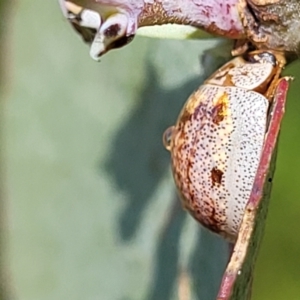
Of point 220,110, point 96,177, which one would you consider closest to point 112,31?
point 220,110

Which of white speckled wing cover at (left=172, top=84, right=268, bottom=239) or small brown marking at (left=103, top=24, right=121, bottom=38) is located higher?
small brown marking at (left=103, top=24, right=121, bottom=38)

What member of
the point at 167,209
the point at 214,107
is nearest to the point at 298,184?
the point at 167,209

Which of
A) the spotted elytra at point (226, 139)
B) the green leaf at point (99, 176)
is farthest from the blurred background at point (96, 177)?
the spotted elytra at point (226, 139)

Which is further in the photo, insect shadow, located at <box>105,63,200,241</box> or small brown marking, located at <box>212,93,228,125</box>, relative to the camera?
insect shadow, located at <box>105,63,200,241</box>

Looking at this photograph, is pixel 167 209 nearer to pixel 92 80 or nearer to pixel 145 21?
pixel 92 80

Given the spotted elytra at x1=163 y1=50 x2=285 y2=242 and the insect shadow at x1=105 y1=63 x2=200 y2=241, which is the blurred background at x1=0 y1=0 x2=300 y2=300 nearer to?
the insect shadow at x1=105 y1=63 x2=200 y2=241

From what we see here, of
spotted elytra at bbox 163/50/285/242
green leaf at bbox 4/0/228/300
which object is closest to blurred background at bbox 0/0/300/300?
green leaf at bbox 4/0/228/300

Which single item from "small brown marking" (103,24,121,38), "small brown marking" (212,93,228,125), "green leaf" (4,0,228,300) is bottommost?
"green leaf" (4,0,228,300)
